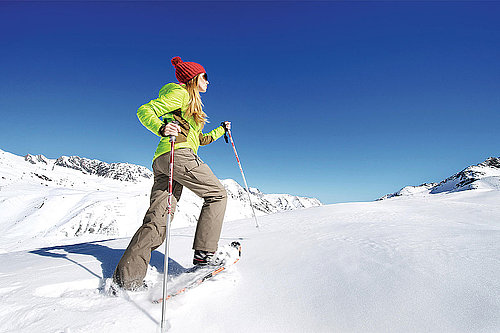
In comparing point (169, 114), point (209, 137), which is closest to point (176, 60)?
point (169, 114)

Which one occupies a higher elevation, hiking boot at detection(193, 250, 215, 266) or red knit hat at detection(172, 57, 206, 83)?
red knit hat at detection(172, 57, 206, 83)

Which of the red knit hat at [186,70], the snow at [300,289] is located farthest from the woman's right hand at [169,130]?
the snow at [300,289]

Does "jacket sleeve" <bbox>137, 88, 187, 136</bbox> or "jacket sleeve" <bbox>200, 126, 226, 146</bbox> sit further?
"jacket sleeve" <bbox>200, 126, 226, 146</bbox>

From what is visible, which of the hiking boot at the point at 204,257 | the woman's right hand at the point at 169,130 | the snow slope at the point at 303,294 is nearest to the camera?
the snow slope at the point at 303,294

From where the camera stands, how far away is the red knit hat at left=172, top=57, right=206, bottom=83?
3059 millimetres

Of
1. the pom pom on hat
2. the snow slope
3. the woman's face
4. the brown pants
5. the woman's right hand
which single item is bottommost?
the snow slope

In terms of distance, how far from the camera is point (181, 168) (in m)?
2.75

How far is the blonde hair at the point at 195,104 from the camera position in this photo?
114 inches

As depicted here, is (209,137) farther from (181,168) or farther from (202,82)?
(181,168)

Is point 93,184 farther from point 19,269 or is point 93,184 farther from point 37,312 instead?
point 37,312

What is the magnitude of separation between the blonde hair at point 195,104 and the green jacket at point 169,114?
0.05 meters

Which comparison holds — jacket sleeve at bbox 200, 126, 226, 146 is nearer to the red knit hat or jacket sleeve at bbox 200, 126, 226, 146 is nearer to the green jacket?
the green jacket

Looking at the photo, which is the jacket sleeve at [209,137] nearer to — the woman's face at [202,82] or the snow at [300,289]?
the woman's face at [202,82]

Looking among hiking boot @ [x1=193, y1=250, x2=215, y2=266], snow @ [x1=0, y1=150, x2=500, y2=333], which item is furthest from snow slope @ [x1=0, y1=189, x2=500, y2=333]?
hiking boot @ [x1=193, y1=250, x2=215, y2=266]
